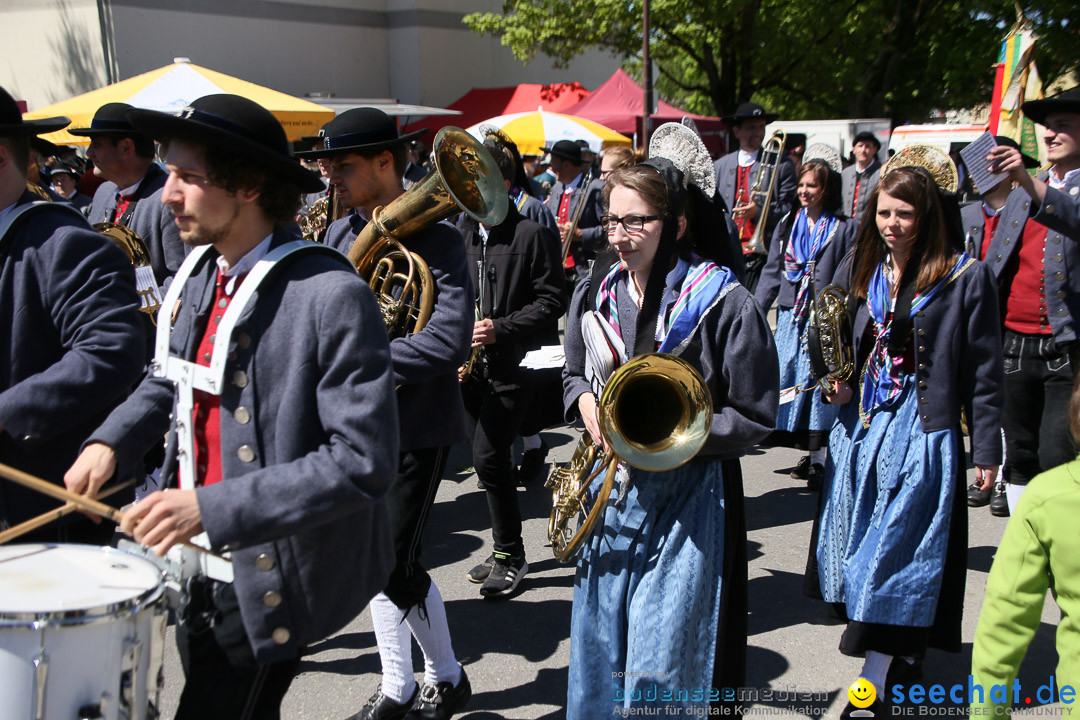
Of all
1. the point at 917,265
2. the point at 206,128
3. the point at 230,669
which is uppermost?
the point at 206,128

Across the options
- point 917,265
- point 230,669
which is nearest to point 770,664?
point 917,265

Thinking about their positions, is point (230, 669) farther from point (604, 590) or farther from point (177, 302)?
point (604, 590)

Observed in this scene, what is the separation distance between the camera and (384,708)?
340 centimetres

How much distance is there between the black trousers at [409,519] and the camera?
331cm

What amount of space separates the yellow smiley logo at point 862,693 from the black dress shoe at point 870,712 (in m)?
0.02

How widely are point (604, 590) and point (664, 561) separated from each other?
8.1 inches

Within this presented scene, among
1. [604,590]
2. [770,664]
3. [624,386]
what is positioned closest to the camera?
[624,386]

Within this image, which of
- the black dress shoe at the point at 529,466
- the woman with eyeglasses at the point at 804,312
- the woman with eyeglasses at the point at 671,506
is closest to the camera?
the woman with eyeglasses at the point at 671,506

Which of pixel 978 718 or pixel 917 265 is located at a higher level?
pixel 917 265

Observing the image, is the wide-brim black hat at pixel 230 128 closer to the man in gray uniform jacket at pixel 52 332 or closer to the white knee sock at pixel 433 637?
the man in gray uniform jacket at pixel 52 332

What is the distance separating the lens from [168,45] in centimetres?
1942

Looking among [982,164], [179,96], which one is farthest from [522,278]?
[179,96]

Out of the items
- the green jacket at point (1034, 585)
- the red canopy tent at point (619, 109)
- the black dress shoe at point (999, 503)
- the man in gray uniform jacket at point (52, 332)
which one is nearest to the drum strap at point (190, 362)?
the man in gray uniform jacket at point (52, 332)

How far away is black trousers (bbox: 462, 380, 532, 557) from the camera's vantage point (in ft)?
15.1
